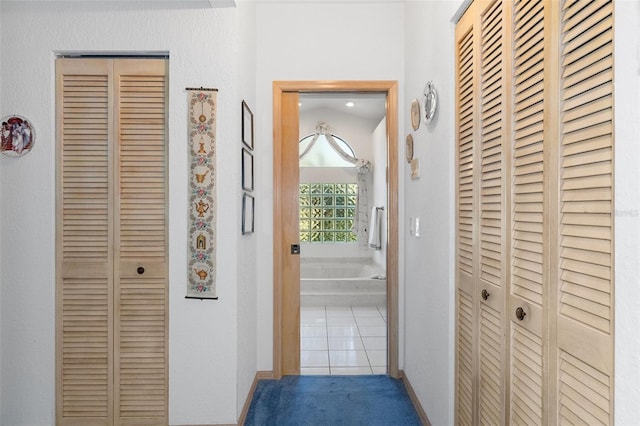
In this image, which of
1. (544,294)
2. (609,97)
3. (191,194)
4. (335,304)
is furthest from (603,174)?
(335,304)

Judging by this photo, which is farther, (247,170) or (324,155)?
(324,155)

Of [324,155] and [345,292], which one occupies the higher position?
[324,155]

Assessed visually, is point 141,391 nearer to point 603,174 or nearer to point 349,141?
point 603,174

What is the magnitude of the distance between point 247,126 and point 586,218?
6.73 feet

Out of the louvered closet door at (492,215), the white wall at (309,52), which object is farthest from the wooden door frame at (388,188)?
the louvered closet door at (492,215)

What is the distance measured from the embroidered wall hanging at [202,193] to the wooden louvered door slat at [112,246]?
0.17 m

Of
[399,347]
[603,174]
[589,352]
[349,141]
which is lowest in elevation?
[399,347]

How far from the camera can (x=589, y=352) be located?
40.6 inches

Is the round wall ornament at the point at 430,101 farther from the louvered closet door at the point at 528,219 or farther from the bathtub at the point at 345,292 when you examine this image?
the bathtub at the point at 345,292

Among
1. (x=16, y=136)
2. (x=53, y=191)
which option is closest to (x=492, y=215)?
(x=53, y=191)

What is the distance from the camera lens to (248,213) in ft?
9.02

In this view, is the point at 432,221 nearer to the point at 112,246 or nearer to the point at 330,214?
the point at 112,246

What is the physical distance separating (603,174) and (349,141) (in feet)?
20.4
